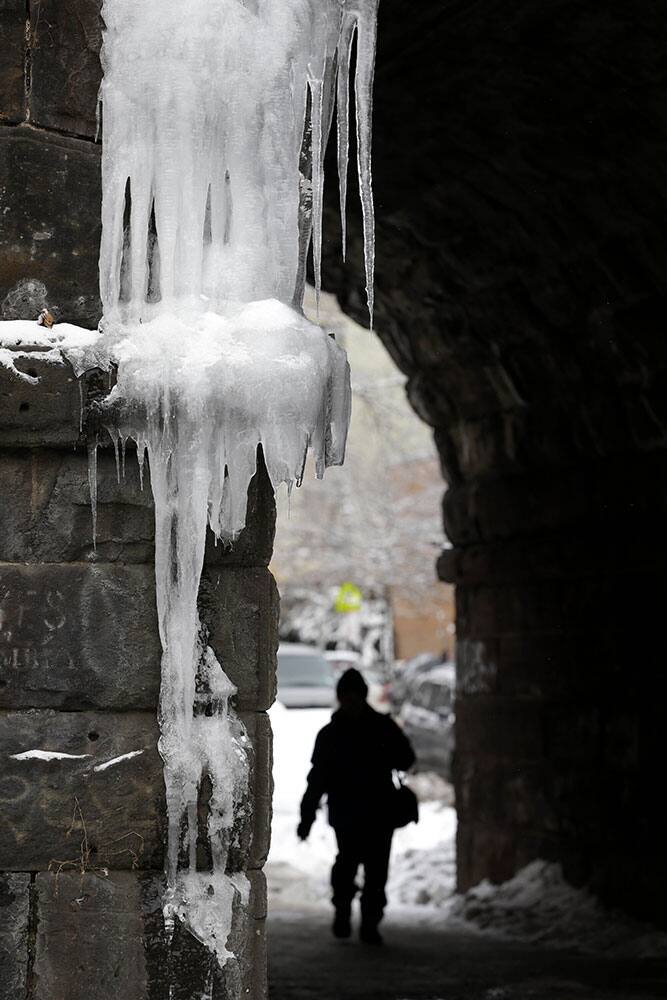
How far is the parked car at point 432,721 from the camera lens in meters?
21.5

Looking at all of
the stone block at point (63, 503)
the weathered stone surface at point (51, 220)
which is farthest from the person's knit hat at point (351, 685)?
the weathered stone surface at point (51, 220)

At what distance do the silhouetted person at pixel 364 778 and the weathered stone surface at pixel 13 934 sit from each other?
534 cm

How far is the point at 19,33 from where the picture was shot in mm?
Result: 4922

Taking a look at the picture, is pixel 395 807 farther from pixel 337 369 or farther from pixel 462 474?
pixel 337 369

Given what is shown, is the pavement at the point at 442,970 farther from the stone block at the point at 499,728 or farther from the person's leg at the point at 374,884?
the stone block at the point at 499,728

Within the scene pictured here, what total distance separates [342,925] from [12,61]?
271 inches

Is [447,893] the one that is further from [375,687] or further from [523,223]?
[375,687]

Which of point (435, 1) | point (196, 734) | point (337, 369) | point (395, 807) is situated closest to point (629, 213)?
point (435, 1)

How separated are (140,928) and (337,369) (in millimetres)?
1761

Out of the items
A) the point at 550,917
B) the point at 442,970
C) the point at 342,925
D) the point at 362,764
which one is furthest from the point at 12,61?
the point at 550,917

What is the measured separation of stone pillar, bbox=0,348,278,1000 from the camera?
4.60 metres

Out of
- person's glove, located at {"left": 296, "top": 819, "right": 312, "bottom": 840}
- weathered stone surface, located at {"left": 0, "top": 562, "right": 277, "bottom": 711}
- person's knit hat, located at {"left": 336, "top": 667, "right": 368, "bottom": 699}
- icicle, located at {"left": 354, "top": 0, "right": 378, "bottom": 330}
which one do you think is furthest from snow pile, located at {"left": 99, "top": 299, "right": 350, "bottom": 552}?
person's knit hat, located at {"left": 336, "top": 667, "right": 368, "bottom": 699}

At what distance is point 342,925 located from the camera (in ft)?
34.1

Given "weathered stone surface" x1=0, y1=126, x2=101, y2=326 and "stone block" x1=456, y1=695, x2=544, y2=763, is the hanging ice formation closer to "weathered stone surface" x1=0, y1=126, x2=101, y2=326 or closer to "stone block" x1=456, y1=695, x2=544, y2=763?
"weathered stone surface" x1=0, y1=126, x2=101, y2=326
